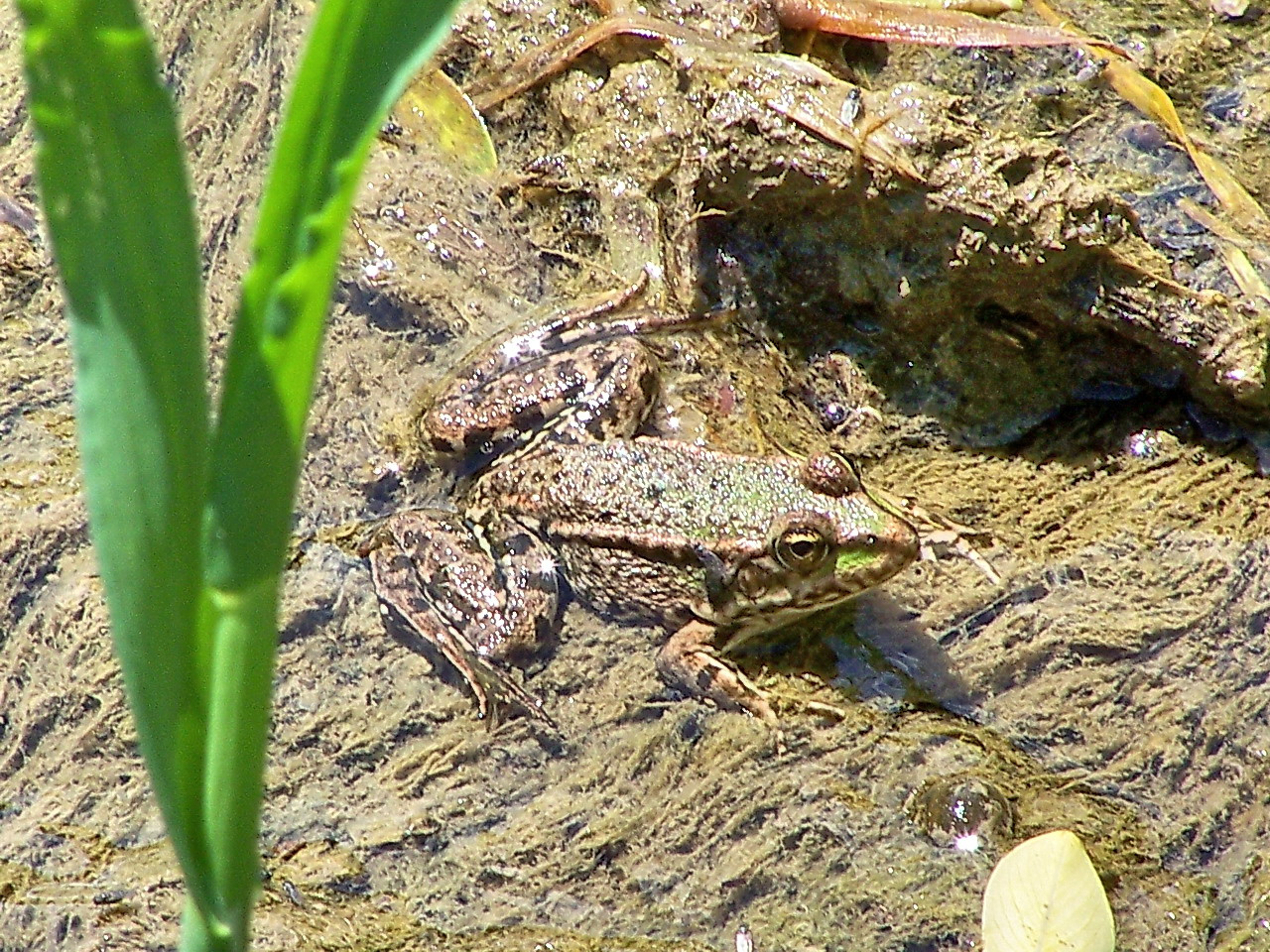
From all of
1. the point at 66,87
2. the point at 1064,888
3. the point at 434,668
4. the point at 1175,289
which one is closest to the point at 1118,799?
the point at 1064,888

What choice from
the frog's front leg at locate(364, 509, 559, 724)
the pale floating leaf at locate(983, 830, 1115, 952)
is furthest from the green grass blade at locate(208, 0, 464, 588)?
the frog's front leg at locate(364, 509, 559, 724)

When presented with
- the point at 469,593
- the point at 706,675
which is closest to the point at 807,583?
the point at 706,675

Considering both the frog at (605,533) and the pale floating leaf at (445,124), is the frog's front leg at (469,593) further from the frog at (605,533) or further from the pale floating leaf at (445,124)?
the pale floating leaf at (445,124)

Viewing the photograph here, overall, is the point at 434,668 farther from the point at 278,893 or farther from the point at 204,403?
the point at 204,403

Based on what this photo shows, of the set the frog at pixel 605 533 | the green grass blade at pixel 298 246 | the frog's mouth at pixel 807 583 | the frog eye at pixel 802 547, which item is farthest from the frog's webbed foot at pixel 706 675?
the green grass blade at pixel 298 246

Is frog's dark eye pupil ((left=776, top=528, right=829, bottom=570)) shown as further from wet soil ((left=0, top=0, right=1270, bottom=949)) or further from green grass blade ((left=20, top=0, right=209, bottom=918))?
green grass blade ((left=20, top=0, right=209, bottom=918))

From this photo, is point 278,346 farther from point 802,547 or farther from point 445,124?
point 445,124

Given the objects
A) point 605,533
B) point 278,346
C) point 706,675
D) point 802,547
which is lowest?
point 706,675
